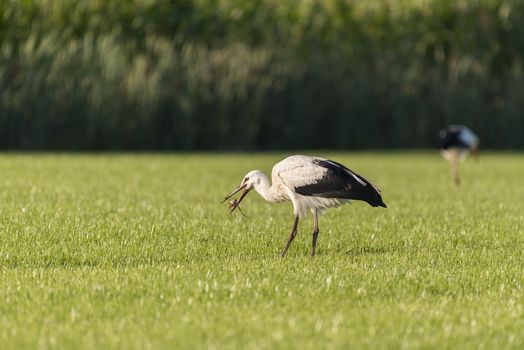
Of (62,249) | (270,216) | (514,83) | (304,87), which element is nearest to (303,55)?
(304,87)

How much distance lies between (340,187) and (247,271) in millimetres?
1659

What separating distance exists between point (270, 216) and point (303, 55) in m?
18.0

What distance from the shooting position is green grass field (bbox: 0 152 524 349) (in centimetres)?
711

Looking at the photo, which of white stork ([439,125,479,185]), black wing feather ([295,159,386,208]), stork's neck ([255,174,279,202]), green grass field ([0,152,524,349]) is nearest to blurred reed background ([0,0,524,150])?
white stork ([439,125,479,185])

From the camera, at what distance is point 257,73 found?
3131 cm

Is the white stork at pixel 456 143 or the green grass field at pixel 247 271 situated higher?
the green grass field at pixel 247 271

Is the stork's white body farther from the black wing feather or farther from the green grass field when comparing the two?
the green grass field

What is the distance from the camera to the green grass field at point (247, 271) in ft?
23.3

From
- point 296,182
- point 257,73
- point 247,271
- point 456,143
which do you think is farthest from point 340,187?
point 257,73

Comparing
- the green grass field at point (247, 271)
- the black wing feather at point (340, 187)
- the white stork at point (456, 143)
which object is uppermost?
the black wing feather at point (340, 187)

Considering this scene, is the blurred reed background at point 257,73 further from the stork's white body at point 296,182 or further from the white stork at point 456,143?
the stork's white body at point 296,182

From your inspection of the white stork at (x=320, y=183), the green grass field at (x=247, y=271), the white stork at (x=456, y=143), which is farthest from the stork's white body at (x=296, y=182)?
the white stork at (x=456, y=143)

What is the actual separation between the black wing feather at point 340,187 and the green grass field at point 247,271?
741 mm

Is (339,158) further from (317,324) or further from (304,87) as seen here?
(317,324)
